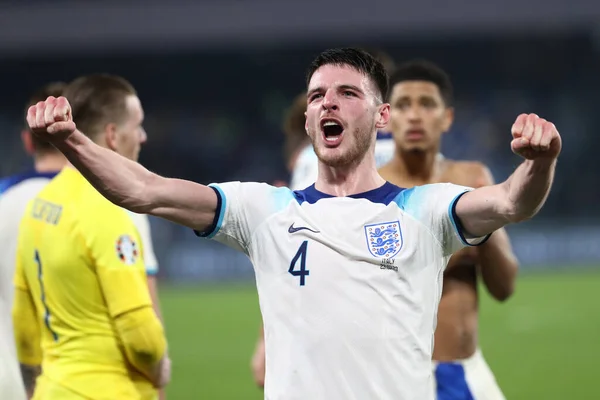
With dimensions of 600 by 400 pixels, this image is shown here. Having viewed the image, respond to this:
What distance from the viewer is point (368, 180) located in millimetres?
3533

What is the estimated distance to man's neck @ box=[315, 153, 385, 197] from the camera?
351cm

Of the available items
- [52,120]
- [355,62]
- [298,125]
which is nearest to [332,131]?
[355,62]

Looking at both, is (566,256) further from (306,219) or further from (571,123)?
(306,219)

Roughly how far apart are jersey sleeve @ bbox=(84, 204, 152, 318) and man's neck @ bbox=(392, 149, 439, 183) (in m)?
1.57

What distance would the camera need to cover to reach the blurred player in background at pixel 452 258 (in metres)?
4.83

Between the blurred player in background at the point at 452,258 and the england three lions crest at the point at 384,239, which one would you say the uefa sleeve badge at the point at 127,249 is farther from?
the blurred player in background at the point at 452,258

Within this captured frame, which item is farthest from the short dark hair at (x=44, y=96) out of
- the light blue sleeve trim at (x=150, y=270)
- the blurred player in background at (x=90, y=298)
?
the light blue sleeve trim at (x=150, y=270)

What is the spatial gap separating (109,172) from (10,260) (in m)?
1.69

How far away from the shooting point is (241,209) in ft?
11.2

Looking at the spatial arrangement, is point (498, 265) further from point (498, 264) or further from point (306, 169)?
point (306, 169)

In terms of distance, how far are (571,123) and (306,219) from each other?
2522cm

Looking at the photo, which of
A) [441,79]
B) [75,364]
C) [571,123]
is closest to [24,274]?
[75,364]

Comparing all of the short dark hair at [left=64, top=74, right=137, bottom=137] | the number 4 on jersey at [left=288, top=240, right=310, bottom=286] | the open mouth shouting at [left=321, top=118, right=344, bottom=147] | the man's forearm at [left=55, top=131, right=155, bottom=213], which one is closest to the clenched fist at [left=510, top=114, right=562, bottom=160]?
the open mouth shouting at [left=321, top=118, right=344, bottom=147]

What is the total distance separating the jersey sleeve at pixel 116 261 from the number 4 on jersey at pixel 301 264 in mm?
824
